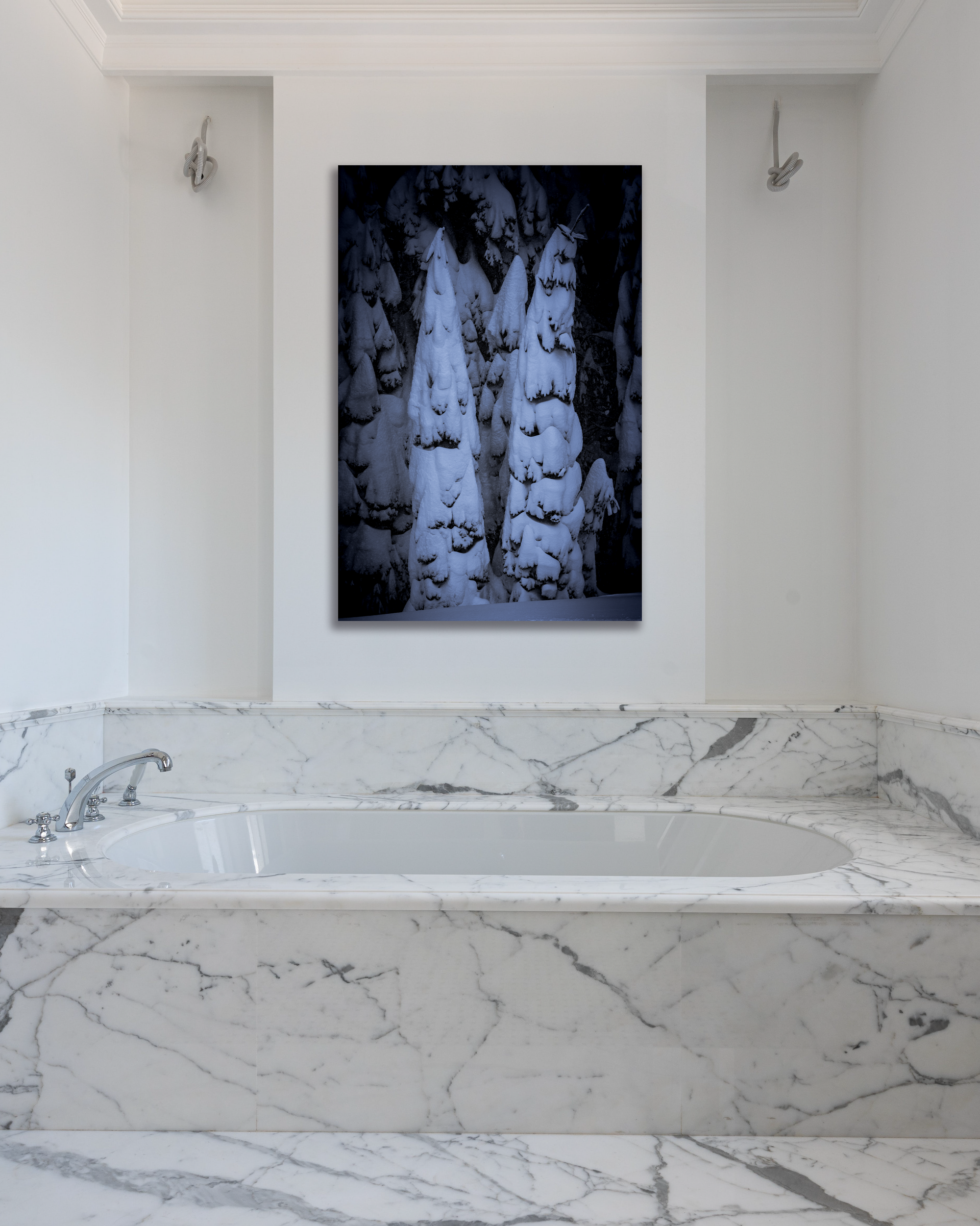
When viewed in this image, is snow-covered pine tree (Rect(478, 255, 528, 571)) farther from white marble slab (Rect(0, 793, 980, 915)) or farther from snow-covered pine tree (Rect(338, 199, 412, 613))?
white marble slab (Rect(0, 793, 980, 915))

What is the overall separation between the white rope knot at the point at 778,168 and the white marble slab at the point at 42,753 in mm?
2195

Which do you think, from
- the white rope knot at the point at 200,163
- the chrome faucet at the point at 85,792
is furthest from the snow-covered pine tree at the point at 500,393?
the chrome faucet at the point at 85,792

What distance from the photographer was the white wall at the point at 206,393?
242 cm

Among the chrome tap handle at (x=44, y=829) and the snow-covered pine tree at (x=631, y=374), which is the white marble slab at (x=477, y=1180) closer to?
the chrome tap handle at (x=44, y=829)

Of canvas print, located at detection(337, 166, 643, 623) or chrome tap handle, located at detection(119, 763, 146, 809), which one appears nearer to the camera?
chrome tap handle, located at detection(119, 763, 146, 809)

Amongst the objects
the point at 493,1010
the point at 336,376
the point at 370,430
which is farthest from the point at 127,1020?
the point at 336,376

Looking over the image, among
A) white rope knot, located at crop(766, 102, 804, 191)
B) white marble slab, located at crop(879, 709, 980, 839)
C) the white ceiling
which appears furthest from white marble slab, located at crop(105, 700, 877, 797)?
the white ceiling

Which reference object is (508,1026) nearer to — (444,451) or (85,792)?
(85,792)

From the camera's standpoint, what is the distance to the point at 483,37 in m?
2.28

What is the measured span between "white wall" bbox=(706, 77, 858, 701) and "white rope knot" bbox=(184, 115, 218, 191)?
1339 millimetres

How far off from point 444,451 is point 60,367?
93 centimetres

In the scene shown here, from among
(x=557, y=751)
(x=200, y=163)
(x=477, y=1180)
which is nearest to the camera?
(x=477, y=1180)

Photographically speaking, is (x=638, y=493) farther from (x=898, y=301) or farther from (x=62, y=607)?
(x=62, y=607)

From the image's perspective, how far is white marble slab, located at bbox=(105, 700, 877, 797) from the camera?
2.25 metres
